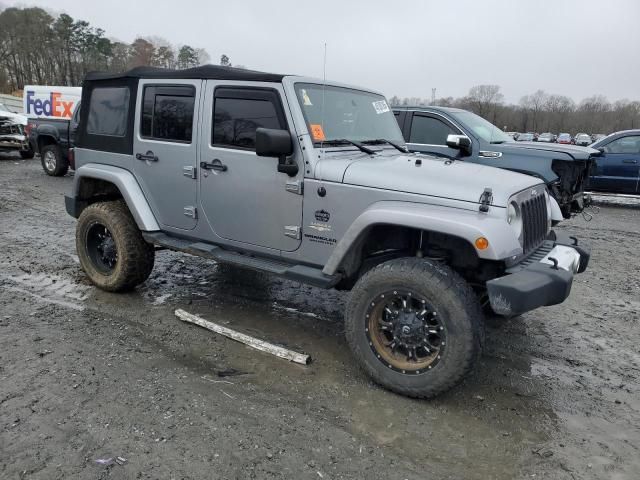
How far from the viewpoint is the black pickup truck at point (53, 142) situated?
12641 mm

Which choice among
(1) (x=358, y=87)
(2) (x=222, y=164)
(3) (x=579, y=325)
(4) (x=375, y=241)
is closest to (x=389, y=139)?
(1) (x=358, y=87)

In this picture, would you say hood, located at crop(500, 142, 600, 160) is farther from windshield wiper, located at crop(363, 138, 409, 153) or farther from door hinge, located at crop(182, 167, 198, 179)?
door hinge, located at crop(182, 167, 198, 179)

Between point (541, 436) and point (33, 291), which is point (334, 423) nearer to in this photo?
point (541, 436)

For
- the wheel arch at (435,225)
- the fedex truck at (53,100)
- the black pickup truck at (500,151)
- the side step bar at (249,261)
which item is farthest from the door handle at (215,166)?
the fedex truck at (53,100)

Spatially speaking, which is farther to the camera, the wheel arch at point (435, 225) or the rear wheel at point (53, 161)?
the rear wheel at point (53, 161)

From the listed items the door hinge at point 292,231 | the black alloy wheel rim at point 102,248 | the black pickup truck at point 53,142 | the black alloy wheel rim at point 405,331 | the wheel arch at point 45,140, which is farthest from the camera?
the wheel arch at point 45,140

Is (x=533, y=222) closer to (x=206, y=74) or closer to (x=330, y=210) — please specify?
(x=330, y=210)

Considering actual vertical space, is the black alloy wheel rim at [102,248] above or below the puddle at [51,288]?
above

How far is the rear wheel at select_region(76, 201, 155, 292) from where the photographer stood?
4.60m

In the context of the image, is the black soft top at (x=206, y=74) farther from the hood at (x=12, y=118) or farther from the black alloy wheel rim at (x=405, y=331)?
the hood at (x=12, y=118)

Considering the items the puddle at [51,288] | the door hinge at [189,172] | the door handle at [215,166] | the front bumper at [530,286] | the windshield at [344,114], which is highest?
the windshield at [344,114]

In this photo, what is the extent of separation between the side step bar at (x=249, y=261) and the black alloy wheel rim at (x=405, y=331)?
43cm

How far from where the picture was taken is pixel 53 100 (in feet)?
55.3

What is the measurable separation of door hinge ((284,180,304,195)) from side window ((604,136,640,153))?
10.2 metres
